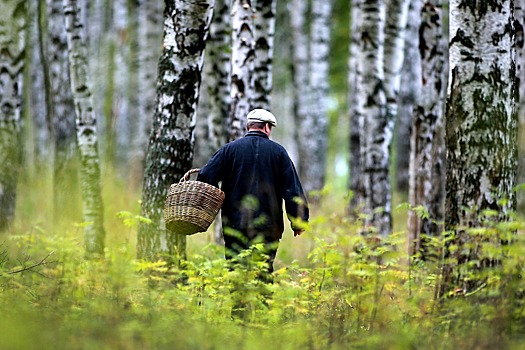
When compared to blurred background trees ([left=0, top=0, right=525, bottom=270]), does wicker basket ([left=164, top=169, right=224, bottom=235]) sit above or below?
below

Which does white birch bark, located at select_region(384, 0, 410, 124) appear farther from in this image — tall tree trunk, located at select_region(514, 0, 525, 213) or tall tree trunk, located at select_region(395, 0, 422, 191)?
tall tree trunk, located at select_region(395, 0, 422, 191)

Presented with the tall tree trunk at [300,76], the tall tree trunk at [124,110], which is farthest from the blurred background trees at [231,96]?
the tall tree trunk at [124,110]

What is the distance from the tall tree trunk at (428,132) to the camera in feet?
37.6

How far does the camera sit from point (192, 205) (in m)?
8.00

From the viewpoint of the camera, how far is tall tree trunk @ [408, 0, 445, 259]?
1147 centimetres

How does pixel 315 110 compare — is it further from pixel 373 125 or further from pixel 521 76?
pixel 521 76

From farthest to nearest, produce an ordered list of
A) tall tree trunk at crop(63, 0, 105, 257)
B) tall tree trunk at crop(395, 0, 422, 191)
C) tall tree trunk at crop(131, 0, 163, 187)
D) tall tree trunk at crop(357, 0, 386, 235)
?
1. tall tree trunk at crop(395, 0, 422, 191)
2. tall tree trunk at crop(131, 0, 163, 187)
3. tall tree trunk at crop(357, 0, 386, 235)
4. tall tree trunk at crop(63, 0, 105, 257)

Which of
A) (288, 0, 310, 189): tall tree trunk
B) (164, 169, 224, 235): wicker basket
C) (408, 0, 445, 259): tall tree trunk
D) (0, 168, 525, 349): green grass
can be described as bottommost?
(0, 168, 525, 349): green grass

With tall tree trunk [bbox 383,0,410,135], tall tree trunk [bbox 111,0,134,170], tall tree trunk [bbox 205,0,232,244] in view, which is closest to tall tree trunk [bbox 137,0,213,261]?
tall tree trunk [bbox 383,0,410,135]

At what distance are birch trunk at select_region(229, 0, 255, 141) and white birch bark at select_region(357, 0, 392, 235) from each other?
84.8 inches

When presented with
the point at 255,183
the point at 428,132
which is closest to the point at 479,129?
the point at 255,183

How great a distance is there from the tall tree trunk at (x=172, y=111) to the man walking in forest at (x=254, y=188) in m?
0.78

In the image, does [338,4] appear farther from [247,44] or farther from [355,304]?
[355,304]

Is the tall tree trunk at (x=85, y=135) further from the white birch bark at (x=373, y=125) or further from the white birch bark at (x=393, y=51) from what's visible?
the white birch bark at (x=393, y=51)
